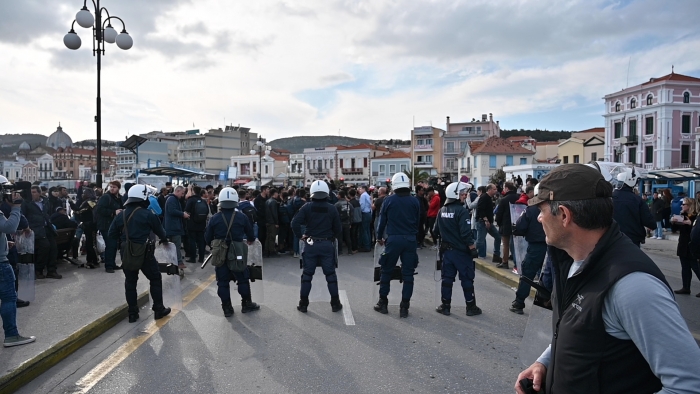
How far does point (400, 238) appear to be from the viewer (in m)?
7.50

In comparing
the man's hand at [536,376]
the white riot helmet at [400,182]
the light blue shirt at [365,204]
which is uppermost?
the white riot helmet at [400,182]

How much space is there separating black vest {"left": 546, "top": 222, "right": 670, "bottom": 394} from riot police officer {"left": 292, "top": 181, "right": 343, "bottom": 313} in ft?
19.0

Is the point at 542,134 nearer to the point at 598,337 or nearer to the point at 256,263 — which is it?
the point at 256,263

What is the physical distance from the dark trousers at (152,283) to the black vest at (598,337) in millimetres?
6387

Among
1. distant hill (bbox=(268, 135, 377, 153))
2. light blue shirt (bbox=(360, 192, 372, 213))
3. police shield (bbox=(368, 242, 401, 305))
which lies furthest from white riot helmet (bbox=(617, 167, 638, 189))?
distant hill (bbox=(268, 135, 377, 153))

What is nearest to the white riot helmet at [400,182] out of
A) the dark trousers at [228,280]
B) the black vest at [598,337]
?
the dark trousers at [228,280]

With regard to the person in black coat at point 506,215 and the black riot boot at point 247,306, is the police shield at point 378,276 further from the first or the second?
the person in black coat at point 506,215

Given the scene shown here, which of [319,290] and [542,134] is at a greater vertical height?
[542,134]

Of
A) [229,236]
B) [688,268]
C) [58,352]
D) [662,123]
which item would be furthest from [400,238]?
[662,123]

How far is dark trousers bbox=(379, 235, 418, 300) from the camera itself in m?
7.46

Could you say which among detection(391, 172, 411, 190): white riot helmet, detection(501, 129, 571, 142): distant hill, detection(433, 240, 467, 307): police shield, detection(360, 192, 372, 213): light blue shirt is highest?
detection(501, 129, 571, 142): distant hill

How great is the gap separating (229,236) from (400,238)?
2.63m

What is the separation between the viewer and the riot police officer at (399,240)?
746cm

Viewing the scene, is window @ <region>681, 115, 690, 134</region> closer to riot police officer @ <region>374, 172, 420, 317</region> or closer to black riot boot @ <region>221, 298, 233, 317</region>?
riot police officer @ <region>374, 172, 420, 317</region>
